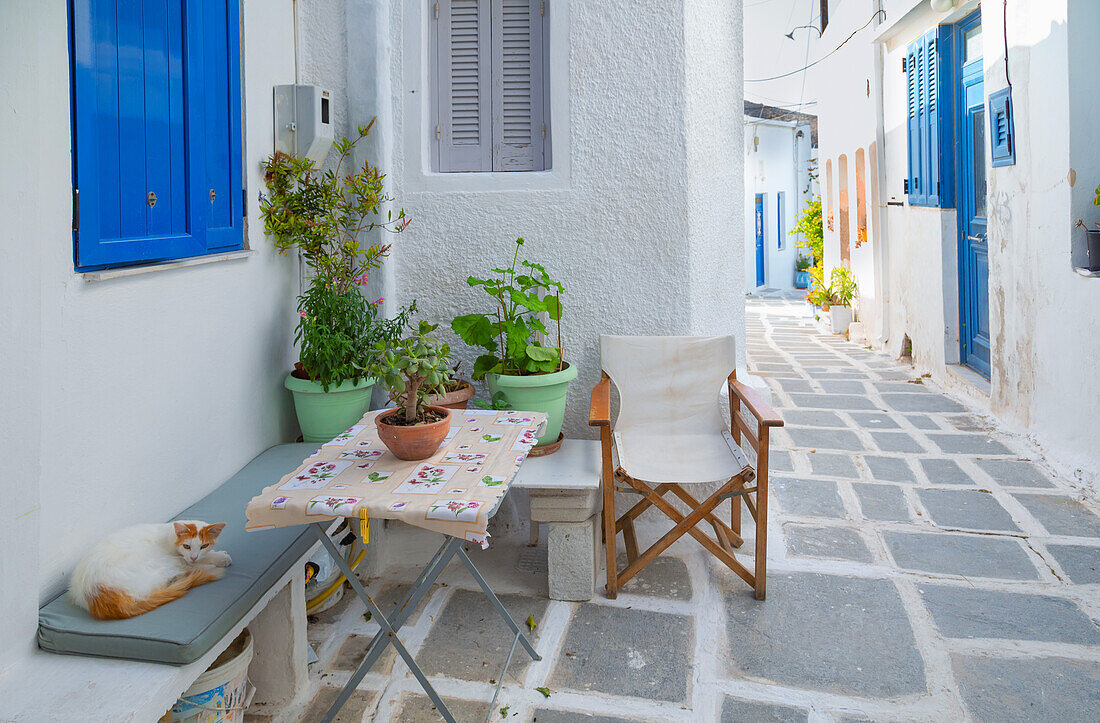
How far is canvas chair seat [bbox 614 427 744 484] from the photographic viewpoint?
3305mm

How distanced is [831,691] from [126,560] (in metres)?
2.11

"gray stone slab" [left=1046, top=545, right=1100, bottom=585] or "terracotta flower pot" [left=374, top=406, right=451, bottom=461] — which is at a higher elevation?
"terracotta flower pot" [left=374, top=406, right=451, bottom=461]

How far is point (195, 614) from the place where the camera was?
2.07m

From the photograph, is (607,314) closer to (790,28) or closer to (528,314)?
(528,314)

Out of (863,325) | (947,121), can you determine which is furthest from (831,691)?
(863,325)

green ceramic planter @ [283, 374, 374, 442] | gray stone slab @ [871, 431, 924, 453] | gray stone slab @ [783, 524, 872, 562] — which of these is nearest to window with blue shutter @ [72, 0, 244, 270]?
green ceramic planter @ [283, 374, 374, 442]

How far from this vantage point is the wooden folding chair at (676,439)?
3.25 metres

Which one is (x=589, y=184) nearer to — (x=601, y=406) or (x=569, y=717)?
(x=601, y=406)

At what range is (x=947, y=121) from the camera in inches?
274

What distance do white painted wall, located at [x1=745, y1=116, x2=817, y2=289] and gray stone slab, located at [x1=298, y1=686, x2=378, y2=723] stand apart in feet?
52.3

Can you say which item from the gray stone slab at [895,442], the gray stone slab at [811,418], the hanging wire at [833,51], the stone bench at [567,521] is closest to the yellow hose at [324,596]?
the stone bench at [567,521]

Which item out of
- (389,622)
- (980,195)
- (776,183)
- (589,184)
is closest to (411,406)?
(389,622)

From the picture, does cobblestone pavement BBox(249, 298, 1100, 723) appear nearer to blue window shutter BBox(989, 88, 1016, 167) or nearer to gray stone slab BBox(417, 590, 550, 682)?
gray stone slab BBox(417, 590, 550, 682)

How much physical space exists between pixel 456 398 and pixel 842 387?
4.38m
